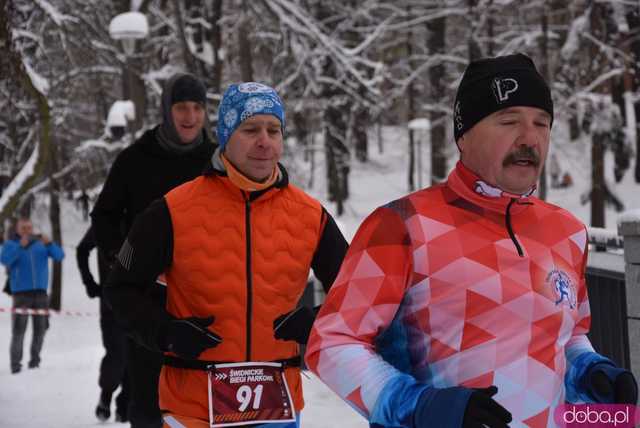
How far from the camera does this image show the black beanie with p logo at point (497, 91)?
90.7 inches

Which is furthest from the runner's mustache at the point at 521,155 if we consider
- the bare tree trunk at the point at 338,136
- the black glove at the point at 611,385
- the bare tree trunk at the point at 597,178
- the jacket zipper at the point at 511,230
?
the bare tree trunk at the point at 338,136

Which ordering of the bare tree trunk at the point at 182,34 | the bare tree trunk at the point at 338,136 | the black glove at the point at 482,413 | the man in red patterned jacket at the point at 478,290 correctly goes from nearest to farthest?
the black glove at the point at 482,413
the man in red patterned jacket at the point at 478,290
the bare tree trunk at the point at 182,34
the bare tree trunk at the point at 338,136

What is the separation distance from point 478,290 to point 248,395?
1455mm

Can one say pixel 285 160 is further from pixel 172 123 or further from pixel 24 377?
pixel 172 123

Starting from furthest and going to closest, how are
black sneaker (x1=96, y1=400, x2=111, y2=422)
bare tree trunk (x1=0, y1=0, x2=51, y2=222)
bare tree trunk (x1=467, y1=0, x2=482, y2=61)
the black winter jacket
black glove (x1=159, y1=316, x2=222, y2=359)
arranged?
bare tree trunk (x1=467, y1=0, x2=482, y2=61) < bare tree trunk (x1=0, y1=0, x2=51, y2=222) < black sneaker (x1=96, y1=400, x2=111, y2=422) < the black winter jacket < black glove (x1=159, y1=316, x2=222, y2=359)

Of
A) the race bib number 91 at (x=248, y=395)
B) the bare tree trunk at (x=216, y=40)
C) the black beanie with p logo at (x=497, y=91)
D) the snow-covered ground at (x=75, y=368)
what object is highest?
the bare tree trunk at (x=216, y=40)

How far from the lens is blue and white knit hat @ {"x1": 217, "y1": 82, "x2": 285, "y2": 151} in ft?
11.9

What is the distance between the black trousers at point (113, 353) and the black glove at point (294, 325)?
3.80 meters

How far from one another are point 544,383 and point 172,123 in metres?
3.12

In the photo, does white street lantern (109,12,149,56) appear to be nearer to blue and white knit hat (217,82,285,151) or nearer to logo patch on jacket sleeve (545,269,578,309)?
blue and white knit hat (217,82,285,151)

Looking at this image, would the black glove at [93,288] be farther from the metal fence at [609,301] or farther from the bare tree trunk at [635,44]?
the bare tree trunk at [635,44]

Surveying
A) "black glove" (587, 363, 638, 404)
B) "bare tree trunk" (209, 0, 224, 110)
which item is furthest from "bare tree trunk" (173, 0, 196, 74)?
"black glove" (587, 363, 638, 404)

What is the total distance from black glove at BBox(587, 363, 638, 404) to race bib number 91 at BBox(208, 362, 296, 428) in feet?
4.65

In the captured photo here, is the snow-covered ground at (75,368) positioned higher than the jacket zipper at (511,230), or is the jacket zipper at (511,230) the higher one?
the jacket zipper at (511,230)
